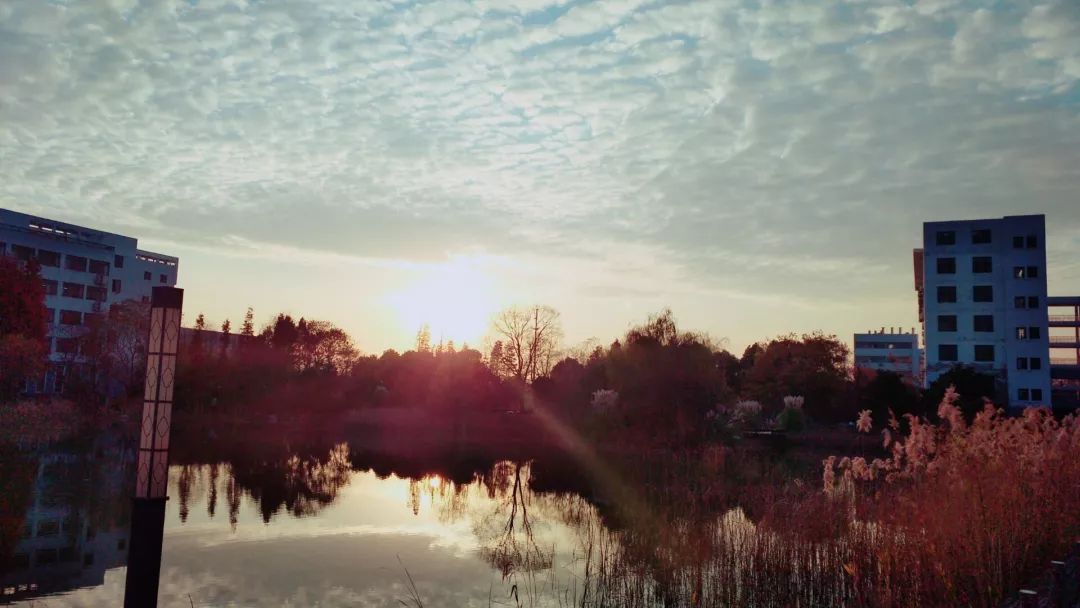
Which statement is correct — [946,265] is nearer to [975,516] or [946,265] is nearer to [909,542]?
[909,542]

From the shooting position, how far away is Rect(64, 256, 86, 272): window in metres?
54.0

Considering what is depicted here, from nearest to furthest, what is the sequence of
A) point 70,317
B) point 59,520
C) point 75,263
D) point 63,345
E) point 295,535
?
1. point 59,520
2. point 295,535
3. point 63,345
4. point 70,317
5. point 75,263

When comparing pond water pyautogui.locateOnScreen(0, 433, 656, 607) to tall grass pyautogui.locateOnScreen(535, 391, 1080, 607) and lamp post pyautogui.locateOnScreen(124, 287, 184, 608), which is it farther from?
lamp post pyautogui.locateOnScreen(124, 287, 184, 608)

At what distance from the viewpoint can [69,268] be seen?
177 ft

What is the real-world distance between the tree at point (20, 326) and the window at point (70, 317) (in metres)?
21.4

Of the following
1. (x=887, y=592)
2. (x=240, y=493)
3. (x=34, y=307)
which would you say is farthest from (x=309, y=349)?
(x=887, y=592)

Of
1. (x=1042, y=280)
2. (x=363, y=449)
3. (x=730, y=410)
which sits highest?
(x=1042, y=280)

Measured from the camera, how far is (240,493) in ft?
52.4

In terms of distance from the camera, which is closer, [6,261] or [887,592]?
[887,592]

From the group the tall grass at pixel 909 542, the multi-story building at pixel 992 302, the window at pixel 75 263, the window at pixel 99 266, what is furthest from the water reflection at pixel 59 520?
the multi-story building at pixel 992 302

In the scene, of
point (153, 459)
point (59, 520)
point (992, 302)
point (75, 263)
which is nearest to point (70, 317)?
point (75, 263)

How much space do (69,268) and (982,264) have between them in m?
62.5

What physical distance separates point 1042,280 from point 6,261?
2123 inches

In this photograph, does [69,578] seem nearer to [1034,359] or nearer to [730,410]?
[730,410]
